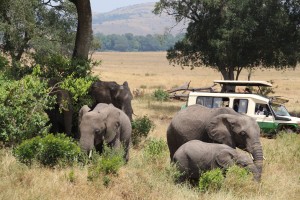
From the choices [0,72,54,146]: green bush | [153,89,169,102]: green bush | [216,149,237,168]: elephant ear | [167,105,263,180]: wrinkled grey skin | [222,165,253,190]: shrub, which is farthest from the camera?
[153,89,169,102]: green bush

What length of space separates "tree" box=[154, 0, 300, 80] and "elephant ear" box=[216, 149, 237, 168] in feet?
54.8

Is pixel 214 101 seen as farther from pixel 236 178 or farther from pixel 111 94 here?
pixel 236 178

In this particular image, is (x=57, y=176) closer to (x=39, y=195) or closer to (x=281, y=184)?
(x=39, y=195)

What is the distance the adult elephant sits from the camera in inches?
579

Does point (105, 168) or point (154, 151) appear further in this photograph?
point (154, 151)

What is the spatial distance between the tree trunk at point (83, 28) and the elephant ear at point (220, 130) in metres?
5.84

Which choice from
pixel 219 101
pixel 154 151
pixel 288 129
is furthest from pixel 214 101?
pixel 154 151

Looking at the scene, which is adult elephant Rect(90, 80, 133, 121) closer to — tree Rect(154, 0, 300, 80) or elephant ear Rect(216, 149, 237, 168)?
elephant ear Rect(216, 149, 237, 168)

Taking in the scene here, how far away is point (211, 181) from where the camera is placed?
9.38m

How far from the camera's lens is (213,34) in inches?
1099

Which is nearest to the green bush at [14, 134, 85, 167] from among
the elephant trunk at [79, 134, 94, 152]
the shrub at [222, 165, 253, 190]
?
the elephant trunk at [79, 134, 94, 152]

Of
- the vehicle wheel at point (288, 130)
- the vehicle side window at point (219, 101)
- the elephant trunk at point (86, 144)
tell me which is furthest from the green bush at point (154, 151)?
the vehicle wheel at point (288, 130)

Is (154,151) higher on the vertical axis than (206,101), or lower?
lower

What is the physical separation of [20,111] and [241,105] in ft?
31.8
